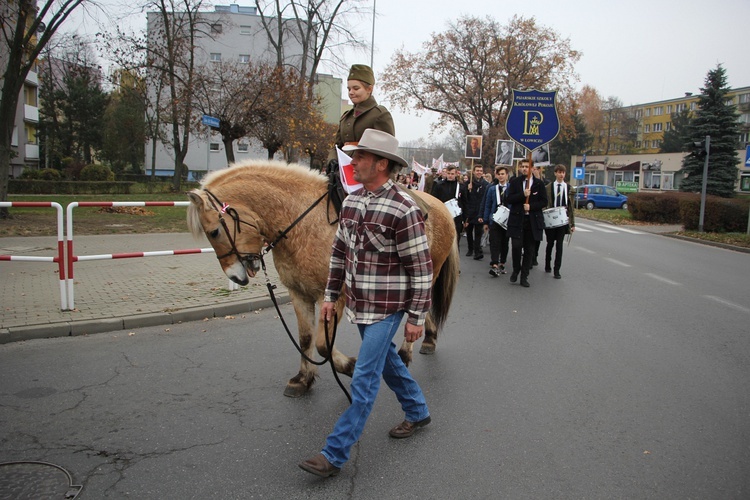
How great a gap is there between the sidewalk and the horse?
159 cm

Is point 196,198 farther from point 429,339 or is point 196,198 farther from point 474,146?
point 474,146

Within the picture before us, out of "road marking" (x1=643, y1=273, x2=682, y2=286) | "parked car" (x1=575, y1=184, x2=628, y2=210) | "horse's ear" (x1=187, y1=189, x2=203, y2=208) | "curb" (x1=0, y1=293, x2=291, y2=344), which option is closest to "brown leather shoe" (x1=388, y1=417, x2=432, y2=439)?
"horse's ear" (x1=187, y1=189, x2=203, y2=208)

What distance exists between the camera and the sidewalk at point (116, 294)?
6.29 meters

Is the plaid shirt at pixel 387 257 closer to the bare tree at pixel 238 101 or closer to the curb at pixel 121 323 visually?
the curb at pixel 121 323

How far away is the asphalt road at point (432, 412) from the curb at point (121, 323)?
15 centimetres

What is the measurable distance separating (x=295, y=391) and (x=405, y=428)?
110cm

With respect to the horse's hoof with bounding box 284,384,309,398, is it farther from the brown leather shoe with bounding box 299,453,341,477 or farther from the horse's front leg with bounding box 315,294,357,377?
the brown leather shoe with bounding box 299,453,341,477

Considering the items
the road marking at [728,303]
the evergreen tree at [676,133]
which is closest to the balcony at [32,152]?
the road marking at [728,303]

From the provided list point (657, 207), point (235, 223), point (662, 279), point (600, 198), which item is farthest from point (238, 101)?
point (600, 198)

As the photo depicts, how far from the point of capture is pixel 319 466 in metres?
3.18

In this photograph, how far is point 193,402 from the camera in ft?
14.3

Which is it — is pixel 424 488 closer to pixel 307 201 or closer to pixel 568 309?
pixel 307 201

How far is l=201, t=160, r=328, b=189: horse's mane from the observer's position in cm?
431

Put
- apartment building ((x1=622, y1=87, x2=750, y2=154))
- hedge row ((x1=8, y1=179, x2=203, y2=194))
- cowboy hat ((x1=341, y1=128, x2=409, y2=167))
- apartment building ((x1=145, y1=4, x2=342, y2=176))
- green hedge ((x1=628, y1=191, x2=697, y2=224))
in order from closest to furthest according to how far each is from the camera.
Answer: cowboy hat ((x1=341, y1=128, x2=409, y2=167)) → hedge row ((x1=8, y1=179, x2=203, y2=194)) → green hedge ((x1=628, y1=191, x2=697, y2=224)) → apartment building ((x1=145, y1=4, x2=342, y2=176)) → apartment building ((x1=622, y1=87, x2=750, y2=154))
